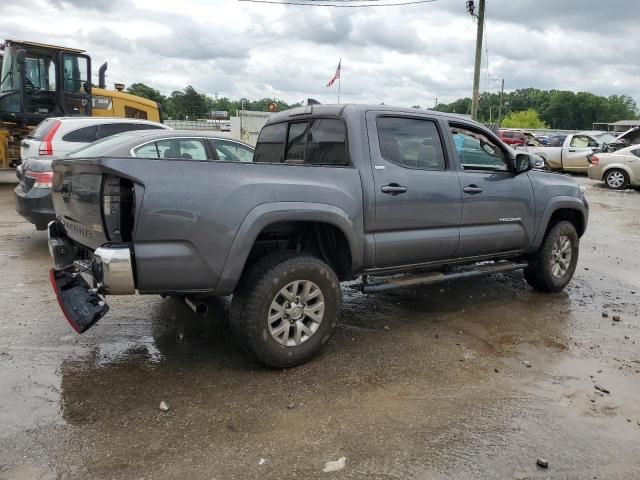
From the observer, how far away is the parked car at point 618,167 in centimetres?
1691

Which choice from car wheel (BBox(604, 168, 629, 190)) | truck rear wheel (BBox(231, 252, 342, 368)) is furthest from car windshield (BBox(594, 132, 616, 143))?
truck rear wheel (BBox(231, 252, 342, 368))

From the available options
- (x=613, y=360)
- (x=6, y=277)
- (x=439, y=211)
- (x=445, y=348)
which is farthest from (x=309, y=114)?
(x=6, y=277)

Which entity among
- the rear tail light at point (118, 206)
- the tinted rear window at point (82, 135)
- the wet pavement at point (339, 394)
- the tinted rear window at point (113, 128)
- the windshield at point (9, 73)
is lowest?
the wet pavement at point (339, 394)

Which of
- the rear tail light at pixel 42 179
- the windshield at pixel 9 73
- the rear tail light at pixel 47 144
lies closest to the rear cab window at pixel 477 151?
the rear tail light at pixel 42 179

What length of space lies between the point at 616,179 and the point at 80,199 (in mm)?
17731

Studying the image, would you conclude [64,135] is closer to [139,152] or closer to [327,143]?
[139,152]

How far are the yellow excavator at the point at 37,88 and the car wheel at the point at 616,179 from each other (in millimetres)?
15706

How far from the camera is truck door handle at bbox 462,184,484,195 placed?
16.0 ft

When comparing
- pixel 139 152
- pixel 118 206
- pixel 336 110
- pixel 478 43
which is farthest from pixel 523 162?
pixel 478 43

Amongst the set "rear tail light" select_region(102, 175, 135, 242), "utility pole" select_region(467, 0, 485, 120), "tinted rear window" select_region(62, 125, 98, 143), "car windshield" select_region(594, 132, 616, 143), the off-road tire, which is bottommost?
the off-road tire

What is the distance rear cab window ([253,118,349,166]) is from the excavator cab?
10339mm

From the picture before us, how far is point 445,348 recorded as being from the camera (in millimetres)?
4422

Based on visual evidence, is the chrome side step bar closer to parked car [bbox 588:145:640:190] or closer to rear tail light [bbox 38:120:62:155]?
rear tail light [bbox 38:120:62:155]

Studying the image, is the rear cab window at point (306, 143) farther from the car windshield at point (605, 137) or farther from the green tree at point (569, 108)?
the green tree at point (569, 108)
